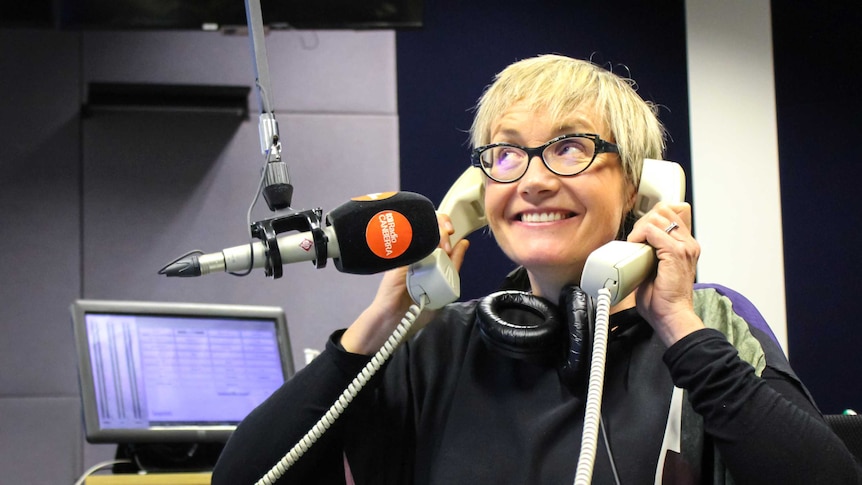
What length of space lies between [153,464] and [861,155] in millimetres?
2709

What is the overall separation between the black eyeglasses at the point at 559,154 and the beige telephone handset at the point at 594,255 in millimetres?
84

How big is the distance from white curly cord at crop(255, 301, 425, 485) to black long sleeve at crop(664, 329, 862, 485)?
1.17 ft

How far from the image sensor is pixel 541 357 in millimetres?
1430

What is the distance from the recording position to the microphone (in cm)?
106

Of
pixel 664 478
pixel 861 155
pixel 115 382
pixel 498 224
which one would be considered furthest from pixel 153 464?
pixel 861 155

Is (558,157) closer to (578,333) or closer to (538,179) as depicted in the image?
(538,179)

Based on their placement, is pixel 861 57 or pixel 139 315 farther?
pixel 861 57

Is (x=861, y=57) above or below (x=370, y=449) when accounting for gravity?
above

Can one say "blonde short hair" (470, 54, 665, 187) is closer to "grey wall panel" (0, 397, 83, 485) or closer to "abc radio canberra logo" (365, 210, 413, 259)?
"abc radio canberra logo" (365, 210, 413, 259)

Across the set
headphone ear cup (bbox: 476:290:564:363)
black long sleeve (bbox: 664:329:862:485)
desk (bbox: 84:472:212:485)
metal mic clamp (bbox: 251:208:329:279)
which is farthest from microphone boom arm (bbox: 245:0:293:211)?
desk (bbox: 84:472:212:485)

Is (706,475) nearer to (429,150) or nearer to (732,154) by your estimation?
(429,150)

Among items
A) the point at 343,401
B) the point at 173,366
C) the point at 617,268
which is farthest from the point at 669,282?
the point at 173,366

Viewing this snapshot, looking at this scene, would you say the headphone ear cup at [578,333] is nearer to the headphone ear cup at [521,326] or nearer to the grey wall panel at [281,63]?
the headphone ear cup at [521,326]

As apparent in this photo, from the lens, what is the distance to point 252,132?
3270 millimetres
